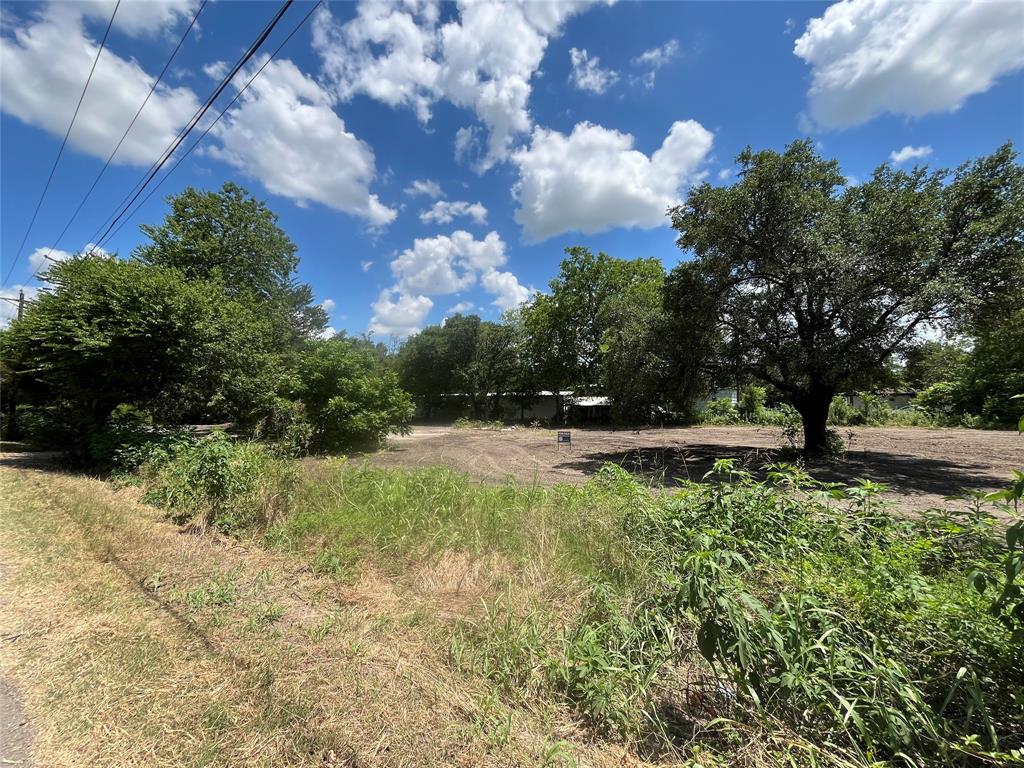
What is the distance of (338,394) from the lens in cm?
1528

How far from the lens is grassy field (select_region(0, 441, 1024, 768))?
189 cm

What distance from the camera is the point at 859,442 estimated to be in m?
18.9

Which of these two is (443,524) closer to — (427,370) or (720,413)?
(720,413)

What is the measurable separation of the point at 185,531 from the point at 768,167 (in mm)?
15566

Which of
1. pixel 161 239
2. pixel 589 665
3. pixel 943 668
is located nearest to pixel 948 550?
pixel 943 668

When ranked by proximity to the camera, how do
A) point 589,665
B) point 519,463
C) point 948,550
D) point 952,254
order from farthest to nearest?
point 519,463 → point 952,254 → point 948,550 → point 589,665

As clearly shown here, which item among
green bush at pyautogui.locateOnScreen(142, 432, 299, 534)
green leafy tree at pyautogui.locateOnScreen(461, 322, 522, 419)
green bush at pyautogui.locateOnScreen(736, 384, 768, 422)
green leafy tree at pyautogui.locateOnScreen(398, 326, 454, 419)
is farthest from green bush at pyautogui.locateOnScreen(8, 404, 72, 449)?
green bush at pyautogui.locateOnScreen(736, 384, 768, 422)

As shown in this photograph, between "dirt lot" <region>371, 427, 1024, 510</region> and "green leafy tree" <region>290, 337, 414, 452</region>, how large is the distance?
1.51 m

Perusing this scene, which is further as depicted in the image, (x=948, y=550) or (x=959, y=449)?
(x=959, y=449)

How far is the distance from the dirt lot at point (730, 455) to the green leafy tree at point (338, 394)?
4.97 ft

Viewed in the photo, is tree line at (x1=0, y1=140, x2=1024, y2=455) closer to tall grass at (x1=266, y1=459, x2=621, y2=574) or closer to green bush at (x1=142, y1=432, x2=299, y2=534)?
green bush at (x1=142, y1=432, x2=299, y2=534)

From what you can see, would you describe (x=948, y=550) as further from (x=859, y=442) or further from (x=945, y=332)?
(x=859, y=442)

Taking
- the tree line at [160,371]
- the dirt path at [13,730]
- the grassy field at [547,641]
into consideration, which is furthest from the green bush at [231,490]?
the tree line at [160,371]

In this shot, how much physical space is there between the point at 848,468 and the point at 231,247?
33032 mm
